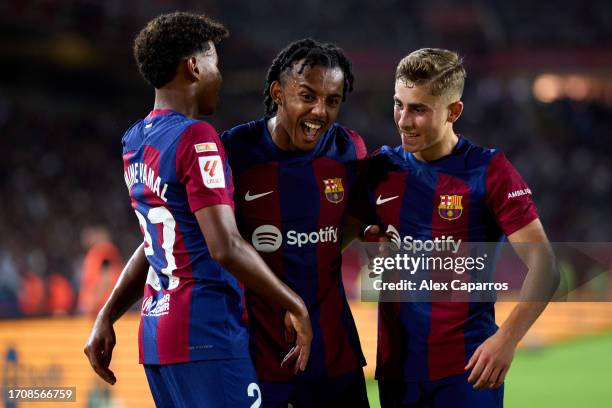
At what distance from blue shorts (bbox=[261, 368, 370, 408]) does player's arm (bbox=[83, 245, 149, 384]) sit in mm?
648

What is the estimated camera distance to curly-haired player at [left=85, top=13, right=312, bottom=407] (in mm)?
3168

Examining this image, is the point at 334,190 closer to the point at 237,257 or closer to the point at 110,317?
the point at 237,257

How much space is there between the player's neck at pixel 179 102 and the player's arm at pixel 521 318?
53.1 inches

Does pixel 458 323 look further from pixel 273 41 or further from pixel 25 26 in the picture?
pixel 273 41

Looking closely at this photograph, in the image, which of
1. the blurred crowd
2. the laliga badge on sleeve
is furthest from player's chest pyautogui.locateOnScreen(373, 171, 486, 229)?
the blurred crowd

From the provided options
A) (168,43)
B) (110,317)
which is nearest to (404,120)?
(168,43)

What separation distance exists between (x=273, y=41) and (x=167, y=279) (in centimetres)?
2455

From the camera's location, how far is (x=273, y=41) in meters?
27.4

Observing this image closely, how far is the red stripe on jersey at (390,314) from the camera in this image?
12.5 feet

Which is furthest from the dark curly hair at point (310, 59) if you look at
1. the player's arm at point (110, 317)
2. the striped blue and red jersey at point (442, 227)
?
the player's arm at point (110, 317)

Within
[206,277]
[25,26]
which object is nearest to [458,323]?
[206,277]

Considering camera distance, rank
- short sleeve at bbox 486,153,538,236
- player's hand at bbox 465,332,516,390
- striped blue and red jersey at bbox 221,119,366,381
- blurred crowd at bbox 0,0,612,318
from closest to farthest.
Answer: player's hand at bbox 465,332,516,390 → short sleeve at bbox 486,153,538,236 → striped blue and red jersey at bbox 221,119,366,381 → blurred crowd at bbox 0,0,612,318

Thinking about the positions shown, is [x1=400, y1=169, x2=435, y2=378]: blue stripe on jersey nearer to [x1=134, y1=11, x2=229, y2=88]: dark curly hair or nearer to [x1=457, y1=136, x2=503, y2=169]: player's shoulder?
[x1=457, y1=136, x2=503, y2=169]: player's shoulder

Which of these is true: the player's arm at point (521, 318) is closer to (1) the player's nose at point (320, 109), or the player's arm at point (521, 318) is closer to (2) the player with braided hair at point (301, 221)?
(2) the player with braided hair at point (301, 221)
